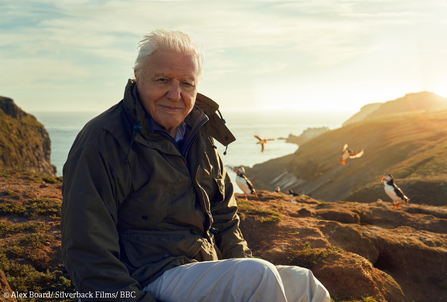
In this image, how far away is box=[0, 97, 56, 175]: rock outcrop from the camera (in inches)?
1457

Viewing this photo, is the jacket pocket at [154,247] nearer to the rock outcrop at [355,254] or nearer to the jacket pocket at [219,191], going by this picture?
the jacket pocket at [219,191]

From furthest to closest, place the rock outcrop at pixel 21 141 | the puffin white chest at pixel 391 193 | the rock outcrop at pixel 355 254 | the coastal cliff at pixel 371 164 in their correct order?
the rock outcrop at pixel 21 141
the coastal cliff at pixel 371 164
the puffin white chest at pixel 391 193
the rock outcrop at pixel 355 254

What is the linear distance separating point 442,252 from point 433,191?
14.3 metres

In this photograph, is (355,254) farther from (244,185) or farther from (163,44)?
(244,185)

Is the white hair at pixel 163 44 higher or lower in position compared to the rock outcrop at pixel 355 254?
higher

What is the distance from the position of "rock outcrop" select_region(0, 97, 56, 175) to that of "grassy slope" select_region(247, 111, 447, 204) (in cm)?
3717

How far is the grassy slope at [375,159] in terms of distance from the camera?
28.2 m

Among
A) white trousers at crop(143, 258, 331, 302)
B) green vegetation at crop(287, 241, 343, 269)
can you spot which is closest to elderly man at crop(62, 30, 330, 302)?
white trousers at crop(143, 258, 331, 302)

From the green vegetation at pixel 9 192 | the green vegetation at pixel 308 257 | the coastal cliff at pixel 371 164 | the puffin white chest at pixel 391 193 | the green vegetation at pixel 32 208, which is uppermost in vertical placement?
the green vegetation at pixel 9 192

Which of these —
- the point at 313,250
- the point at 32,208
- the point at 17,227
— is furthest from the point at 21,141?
the point at 313,250

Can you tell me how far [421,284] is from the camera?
6746 millimetres

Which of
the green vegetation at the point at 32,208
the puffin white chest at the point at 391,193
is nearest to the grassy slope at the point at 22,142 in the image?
the green vegetation at the point at 32,208

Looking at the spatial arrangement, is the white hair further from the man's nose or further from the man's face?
the man's nose

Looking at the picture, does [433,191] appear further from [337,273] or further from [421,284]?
[337,273]
